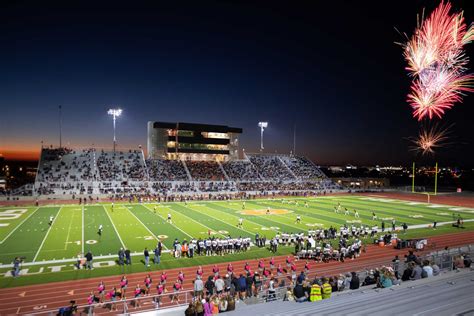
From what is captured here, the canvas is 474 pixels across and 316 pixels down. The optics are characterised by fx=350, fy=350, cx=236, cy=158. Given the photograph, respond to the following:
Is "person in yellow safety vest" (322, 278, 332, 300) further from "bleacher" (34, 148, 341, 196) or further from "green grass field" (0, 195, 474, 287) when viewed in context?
"bleacher" (34, 148, 341, 196)

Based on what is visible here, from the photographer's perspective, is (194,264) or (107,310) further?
(194,264)

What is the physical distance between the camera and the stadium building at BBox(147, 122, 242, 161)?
71.3 metres

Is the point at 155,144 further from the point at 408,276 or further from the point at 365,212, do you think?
the point at 408,276

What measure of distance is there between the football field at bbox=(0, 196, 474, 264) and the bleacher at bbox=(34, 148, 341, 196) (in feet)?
31.5

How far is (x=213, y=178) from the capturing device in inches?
2475

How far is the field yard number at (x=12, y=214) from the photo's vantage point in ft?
108

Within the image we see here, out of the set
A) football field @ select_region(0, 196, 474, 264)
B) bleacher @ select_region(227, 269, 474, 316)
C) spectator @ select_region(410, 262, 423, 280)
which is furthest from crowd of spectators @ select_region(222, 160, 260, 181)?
bleacher @ select_region(227, 269, 474, 316)

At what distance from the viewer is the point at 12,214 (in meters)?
34.8

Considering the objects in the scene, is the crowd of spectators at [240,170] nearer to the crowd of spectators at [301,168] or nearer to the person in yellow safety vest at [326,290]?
the crowd of spectators at [301,168]

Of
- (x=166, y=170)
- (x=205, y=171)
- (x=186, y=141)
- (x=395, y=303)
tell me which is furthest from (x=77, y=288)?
(x=186, y=141)

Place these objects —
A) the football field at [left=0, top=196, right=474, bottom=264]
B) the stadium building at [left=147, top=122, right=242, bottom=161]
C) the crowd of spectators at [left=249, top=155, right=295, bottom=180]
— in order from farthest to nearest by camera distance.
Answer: the stadium building at [left=147, top=122, right=242, bottom=161]
the crowd of spectators at [left=249, top=155, right=295, bottom=180]
the football field at [left=0, top=196, right=474, bottom=264]

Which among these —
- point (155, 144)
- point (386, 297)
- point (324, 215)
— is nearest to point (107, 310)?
point (386, 297)

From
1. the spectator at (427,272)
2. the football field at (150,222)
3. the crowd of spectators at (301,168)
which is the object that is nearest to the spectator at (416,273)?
the spectator at (427,272)

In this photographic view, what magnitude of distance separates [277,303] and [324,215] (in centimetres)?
2725
